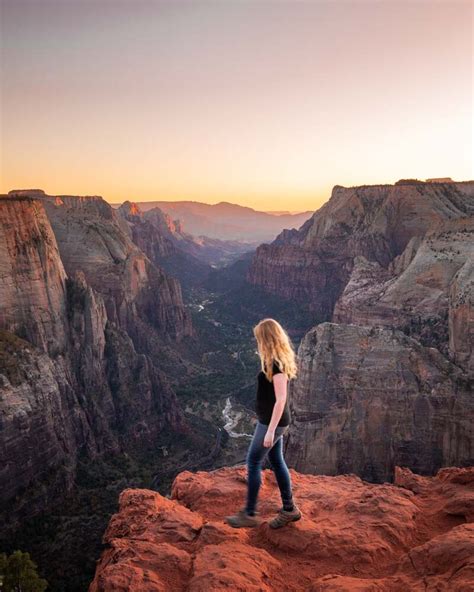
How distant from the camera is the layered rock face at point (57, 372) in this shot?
114 ft

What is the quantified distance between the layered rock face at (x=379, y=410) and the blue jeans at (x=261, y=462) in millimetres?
19939

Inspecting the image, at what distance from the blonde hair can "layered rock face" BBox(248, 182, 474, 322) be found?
47998 millimetres

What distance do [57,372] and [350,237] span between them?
59862 mm

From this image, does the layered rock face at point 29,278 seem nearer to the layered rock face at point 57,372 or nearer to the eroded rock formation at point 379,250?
the layered rock face at point 57,372

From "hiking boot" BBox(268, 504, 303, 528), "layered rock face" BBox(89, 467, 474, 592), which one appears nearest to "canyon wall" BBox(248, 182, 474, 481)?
"layered rock face" BBox(89, 467, 474, 592)

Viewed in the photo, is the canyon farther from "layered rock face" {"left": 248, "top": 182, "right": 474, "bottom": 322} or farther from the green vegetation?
the green vegetation

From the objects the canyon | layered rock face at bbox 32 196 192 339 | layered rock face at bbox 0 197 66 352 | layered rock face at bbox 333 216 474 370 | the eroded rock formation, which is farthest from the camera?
layered rock face at bbox 32 196 192 339

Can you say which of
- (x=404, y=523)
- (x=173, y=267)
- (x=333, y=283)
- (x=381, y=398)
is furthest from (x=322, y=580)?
(x=173, y=267)

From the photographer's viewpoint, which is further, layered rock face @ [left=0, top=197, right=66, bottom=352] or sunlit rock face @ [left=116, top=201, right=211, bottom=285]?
sunlit rock face @ [left=116, top=201, right=211, bottom=285]

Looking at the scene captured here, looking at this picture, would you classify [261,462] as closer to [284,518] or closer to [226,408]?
[284,518]

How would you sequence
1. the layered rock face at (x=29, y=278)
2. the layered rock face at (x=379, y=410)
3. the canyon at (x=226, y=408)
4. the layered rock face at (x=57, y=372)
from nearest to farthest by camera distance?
1. the canyon at (x=226, y=408)
2. the layered rock face at (x=379, y=410)
3. the layered rock face at (x=57, y=372)
4. the layered rock face at (x=29, y=278)

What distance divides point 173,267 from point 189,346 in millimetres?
66494

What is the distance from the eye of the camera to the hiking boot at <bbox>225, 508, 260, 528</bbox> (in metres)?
9.41

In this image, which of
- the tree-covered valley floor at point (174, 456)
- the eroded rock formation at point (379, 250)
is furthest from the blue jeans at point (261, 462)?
the eroded rock formation at point (379, 250)
